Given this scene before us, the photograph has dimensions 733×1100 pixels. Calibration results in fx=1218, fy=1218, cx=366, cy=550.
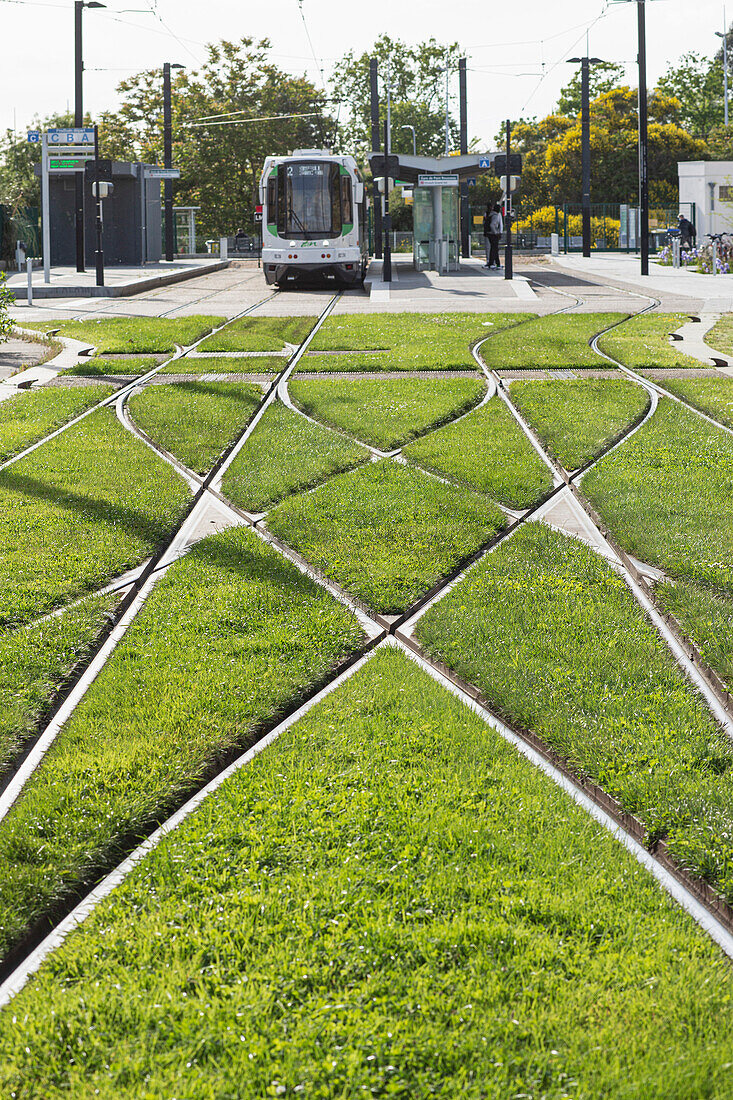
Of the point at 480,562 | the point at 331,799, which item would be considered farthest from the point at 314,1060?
the point at 480,562

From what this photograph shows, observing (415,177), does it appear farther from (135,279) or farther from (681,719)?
(681,719)

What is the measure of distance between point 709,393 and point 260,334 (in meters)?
8.91

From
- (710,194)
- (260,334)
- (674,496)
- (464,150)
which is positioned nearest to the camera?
(674,496)

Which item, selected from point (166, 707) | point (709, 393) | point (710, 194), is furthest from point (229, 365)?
point (710, 194)

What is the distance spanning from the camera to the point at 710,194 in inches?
1964

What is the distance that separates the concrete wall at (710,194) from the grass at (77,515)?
43.9m

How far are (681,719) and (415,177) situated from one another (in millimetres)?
36304

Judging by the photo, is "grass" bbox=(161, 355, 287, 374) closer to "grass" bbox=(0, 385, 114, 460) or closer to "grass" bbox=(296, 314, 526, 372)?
"grass" bbox=(296, 314, 526, 372)

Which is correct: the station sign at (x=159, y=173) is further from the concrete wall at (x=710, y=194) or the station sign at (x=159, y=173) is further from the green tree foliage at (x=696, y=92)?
the green tree foliage at (x=696, y=92)

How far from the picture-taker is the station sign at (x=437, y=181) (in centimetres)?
3600

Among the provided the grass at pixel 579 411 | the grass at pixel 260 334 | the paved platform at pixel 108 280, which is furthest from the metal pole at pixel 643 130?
the grass at pixel 579 411

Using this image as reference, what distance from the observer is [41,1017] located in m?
2.83

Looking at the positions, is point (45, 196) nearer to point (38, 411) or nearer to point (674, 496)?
point (38, 411)

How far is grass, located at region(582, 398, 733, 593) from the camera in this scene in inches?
261
